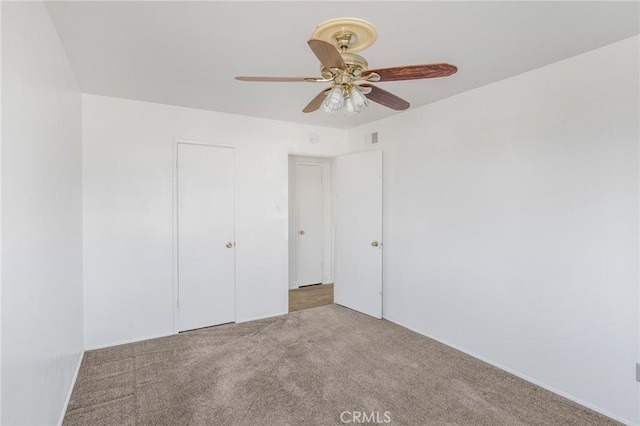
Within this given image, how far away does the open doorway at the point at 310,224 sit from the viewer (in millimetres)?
5551

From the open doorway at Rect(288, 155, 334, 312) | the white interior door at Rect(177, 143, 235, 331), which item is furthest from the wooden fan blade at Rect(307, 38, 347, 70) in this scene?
the open doorway at Rect(288, 155, 334, 312)

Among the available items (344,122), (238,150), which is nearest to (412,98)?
(344,122)

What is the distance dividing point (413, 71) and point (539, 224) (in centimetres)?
169

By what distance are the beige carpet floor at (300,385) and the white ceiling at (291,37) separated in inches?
96.9

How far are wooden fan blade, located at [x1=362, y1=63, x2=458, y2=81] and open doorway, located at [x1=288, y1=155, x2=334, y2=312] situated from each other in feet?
12.1

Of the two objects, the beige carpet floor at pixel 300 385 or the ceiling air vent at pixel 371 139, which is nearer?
the beige carpet floor at pixel 300 385

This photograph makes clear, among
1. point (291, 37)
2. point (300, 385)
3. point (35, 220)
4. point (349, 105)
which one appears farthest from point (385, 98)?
point (300, 385)

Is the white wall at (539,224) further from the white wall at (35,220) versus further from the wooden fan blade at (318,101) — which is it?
the white wall at (35,220)

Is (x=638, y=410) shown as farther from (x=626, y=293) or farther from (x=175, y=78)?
(x=175, y=78)

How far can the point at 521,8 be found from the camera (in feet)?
5.94

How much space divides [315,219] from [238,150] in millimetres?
2207

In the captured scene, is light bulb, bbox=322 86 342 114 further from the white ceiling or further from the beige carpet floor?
the beige carpet floor

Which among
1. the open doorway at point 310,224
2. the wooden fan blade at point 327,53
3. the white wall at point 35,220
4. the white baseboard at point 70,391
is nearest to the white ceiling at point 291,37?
the white wall at point 35,220

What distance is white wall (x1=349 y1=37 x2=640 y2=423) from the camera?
2.16 metres
